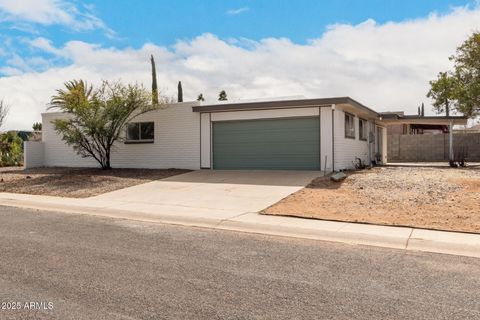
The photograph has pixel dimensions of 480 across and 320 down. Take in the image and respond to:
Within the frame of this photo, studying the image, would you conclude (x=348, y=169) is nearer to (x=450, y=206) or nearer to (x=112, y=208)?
(x=450, y=206)

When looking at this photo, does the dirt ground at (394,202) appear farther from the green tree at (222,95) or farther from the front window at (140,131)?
the green tree at (222,95)

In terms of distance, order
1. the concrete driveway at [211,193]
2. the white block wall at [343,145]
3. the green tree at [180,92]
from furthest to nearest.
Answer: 1. the green tree at [180,92]
2. the white block wall at [343,145]
3. the concrete driveway at [211,193]

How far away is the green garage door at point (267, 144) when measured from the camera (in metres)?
18.1

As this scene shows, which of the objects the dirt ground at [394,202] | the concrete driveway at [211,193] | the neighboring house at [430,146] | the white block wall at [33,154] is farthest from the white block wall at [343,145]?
the white block wall at [33,154]

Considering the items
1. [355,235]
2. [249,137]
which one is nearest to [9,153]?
[249,137]

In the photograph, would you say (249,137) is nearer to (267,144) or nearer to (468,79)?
(267,144)

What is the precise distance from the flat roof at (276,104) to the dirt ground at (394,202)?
12.0 feet

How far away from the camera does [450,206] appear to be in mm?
10109

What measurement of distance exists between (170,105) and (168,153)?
7.52 ft

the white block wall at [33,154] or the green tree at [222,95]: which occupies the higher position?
the green tree at [222,95]

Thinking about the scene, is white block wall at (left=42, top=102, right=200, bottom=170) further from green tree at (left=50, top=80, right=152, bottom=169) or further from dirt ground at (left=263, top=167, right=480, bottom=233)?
dirt ground at (left=263, top=167, right=480, bottom=233)

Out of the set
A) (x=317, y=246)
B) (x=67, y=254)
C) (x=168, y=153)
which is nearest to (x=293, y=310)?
(x=317, y=246)

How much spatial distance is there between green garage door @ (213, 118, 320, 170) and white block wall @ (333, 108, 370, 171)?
0.77 metres

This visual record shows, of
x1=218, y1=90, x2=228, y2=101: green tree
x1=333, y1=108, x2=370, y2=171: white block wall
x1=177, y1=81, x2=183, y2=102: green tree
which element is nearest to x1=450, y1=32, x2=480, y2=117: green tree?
x1=333, y1=108, x2=370, y2=171: white block wall
